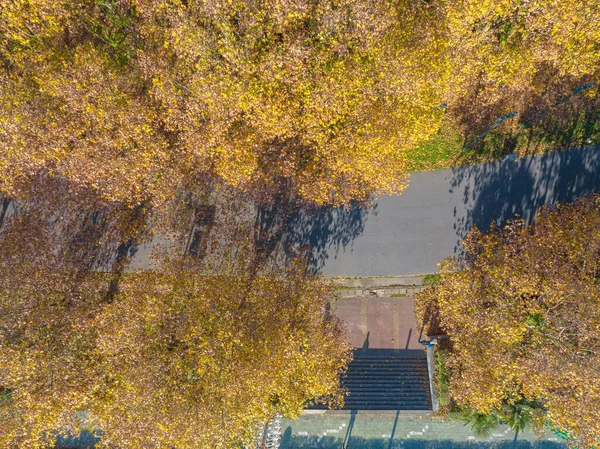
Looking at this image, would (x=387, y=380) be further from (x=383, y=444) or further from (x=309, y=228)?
(x=309, y=228)

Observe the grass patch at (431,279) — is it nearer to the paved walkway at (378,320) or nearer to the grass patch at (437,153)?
the paved walkway at (378,320)

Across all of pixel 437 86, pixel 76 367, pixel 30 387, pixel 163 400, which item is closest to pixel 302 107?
pixel 437 86

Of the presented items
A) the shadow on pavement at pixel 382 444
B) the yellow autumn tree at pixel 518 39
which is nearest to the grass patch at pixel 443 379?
the shadow on pavement at pixel 382 444

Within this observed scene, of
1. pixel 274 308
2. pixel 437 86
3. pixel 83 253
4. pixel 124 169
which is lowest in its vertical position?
pixel 274 308

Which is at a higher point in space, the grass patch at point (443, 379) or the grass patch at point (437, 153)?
the grass patch at point (437, 153)

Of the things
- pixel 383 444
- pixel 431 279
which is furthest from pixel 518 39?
pixel 383 444

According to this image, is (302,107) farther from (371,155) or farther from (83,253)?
(83,253)
